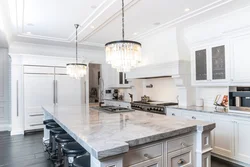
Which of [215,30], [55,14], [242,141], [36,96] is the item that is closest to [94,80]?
[36,96]

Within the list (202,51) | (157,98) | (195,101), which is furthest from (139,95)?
(202,51)

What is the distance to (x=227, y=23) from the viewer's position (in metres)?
3.64

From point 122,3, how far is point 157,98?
11.0 ft

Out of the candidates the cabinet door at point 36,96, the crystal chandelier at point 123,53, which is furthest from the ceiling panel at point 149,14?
the cabinet door at point 36,96

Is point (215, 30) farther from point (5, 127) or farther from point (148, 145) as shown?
point (5, 127)

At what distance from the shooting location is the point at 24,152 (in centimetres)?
391

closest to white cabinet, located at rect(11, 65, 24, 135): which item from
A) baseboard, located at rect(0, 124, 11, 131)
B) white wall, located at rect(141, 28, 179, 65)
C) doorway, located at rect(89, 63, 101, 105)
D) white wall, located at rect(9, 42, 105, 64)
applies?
white wall, located at rect(9, 42, 105, 64)

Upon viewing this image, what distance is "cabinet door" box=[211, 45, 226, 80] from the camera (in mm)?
3614

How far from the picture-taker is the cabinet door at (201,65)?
3.96m

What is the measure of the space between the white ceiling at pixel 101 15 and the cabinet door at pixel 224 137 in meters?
2.07

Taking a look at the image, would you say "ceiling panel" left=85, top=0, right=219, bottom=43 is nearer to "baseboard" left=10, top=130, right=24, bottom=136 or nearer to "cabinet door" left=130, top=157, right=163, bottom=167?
"cabinet door" left=130, top=157, right=163, bottom=167

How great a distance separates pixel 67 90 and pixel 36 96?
0.96 metres

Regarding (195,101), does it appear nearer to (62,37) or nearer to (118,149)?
(118,149)

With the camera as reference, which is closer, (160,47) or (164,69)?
(164,69)
